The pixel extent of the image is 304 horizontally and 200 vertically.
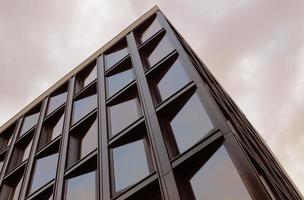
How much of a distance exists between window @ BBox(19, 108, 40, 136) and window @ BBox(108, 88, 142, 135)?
1033cm

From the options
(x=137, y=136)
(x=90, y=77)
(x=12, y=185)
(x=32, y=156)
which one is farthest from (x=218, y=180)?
(x=90, y=77)

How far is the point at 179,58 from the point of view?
58.2ft

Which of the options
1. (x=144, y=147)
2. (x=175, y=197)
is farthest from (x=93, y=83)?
(x=175, y=197)

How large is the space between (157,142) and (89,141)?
670 centimetres

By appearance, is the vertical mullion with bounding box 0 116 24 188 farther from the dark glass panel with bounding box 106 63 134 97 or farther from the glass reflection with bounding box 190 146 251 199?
the glass reflection with bounding box 190 146 251 199

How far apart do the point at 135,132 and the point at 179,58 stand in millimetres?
4046

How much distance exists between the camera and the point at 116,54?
25.2 metres

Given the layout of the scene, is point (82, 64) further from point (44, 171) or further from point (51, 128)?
point (44, 171)

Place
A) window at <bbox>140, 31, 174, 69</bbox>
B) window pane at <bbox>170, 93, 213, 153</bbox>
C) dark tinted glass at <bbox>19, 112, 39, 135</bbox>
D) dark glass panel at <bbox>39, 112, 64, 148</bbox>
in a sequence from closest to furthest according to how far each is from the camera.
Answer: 1. window pane at <bbox>170, 93, 213, 153</bbox>
2. window at <bbox>140, 31, 174, 69</bbox>
3. dark glass panel at <bbox>39, 112, 64, 148</bbox>
4. dark tinted glass at <bbox>19, 112, 39, 135</bbox>

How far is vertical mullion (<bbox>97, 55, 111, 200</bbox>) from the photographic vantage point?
48.4 ft

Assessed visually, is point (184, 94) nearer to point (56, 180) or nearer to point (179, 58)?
point (179, 58)

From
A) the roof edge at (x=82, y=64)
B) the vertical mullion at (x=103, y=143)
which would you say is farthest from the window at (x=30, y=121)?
the vertical mullion at (x=103, y=143)

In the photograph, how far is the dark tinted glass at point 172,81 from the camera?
16516mm

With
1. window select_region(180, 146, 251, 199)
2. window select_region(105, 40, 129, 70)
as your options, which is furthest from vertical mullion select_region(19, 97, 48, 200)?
window select_region(180, 146, 251, 199)
